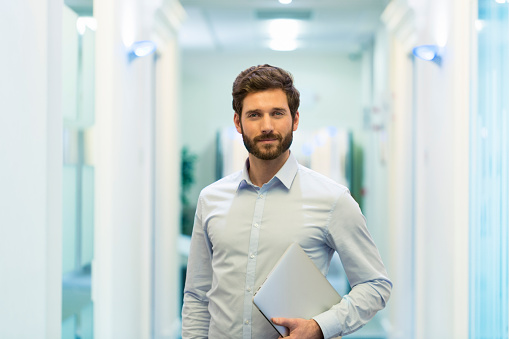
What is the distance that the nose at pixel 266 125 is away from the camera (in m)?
1.40

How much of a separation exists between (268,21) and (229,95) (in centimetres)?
100

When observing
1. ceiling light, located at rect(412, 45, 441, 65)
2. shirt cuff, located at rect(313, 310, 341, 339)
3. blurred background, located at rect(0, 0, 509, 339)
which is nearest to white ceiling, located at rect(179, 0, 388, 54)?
blurred background, located at rect(0, 0, 509, 339)

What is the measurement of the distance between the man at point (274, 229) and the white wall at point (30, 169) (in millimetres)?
747

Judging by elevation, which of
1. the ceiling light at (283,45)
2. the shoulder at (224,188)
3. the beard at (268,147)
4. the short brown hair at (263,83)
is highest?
the ceiling light at (283,45)

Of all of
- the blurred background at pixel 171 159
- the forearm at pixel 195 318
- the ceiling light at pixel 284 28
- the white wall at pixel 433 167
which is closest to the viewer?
the forearm at pixel 195 318

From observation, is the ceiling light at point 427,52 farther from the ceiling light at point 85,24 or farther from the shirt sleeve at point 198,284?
the shirt sleeve at point 198,284

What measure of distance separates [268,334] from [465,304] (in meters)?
2.32

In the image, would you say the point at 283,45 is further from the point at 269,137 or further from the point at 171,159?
the point at 269,137

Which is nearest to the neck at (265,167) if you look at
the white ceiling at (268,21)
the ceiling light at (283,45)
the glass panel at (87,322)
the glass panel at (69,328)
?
the glass panel at (69,328)

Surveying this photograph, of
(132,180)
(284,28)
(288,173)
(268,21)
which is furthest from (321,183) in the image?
(284,28)

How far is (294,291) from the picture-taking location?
4.51 ft

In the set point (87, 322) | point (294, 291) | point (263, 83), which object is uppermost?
point (263, 83)

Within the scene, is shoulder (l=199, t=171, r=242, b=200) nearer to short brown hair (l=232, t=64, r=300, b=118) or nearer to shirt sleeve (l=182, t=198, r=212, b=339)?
shirt sleeve (l=182, t=198, r=212, b=339)

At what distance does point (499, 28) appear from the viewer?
285 centimetres
